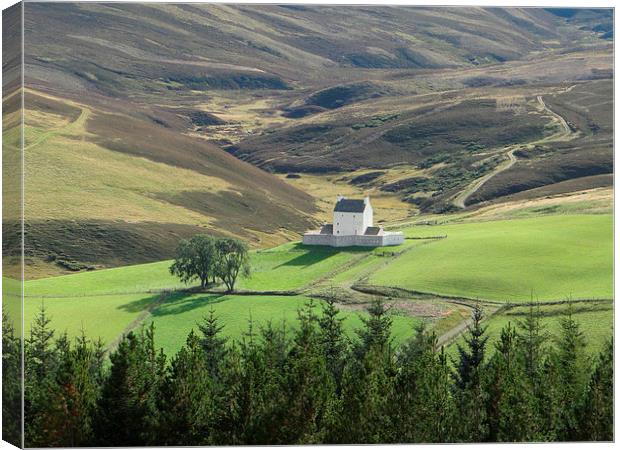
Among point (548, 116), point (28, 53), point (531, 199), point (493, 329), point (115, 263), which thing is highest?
point (28, 53)

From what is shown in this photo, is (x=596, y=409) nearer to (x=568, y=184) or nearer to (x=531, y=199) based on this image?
(x=531, y=199)

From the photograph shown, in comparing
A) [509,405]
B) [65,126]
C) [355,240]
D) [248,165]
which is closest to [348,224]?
[355,240]

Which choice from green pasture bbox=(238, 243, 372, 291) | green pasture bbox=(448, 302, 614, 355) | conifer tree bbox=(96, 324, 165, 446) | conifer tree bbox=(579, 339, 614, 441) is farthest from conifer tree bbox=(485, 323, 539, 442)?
green pasture bbox=(238, 243, 372, 291)

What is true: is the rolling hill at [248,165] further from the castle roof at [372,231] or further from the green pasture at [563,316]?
the green pasture at [563,316]

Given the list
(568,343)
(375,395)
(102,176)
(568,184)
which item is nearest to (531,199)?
(568,184)

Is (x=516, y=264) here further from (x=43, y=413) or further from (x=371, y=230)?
(x=43, y=413)

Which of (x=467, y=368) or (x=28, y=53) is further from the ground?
(x=28, y=53)

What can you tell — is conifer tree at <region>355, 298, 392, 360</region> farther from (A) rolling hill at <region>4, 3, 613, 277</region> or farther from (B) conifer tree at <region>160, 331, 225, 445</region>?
(A) rolling hill at <region>4, 3, 613, 277</region>
